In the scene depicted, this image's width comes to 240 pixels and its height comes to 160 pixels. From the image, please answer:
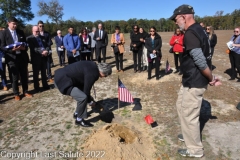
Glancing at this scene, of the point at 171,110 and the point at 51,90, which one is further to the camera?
the point at 51,90

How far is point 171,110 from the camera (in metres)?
5.54

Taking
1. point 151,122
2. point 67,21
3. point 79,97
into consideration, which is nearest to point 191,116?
point 151,122

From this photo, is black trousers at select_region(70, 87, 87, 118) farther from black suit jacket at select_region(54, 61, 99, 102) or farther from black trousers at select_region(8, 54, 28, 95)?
black trousers at select_region(8, 54, 28, 95)

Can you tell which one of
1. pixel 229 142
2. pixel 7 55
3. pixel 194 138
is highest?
pixel 7 55

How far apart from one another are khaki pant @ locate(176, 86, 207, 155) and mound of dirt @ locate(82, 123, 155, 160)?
2.29 feet

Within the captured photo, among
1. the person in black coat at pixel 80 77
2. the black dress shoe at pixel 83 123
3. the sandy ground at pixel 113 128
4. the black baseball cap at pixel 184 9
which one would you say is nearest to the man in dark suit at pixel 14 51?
the sandy ground at pixel 113 128

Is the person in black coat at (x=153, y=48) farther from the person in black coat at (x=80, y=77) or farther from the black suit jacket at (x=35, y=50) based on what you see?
the person in black coat at (x=80, y=77)

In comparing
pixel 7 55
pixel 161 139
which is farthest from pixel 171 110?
pixel 7 55

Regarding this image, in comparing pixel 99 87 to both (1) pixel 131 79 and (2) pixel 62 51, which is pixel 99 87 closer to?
(1) pixel 131 79

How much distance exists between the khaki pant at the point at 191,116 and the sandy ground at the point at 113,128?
299mm

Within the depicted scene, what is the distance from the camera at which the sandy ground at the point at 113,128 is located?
3.68m

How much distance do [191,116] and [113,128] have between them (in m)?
1.60

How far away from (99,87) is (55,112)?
2.28 m

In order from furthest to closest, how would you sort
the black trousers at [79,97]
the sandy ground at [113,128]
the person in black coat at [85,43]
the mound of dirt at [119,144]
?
the person in black coat at [85,43] → the black trousers at [79,97] → the sandy ground at [113,128] → the mound of dirt at [119,144]
